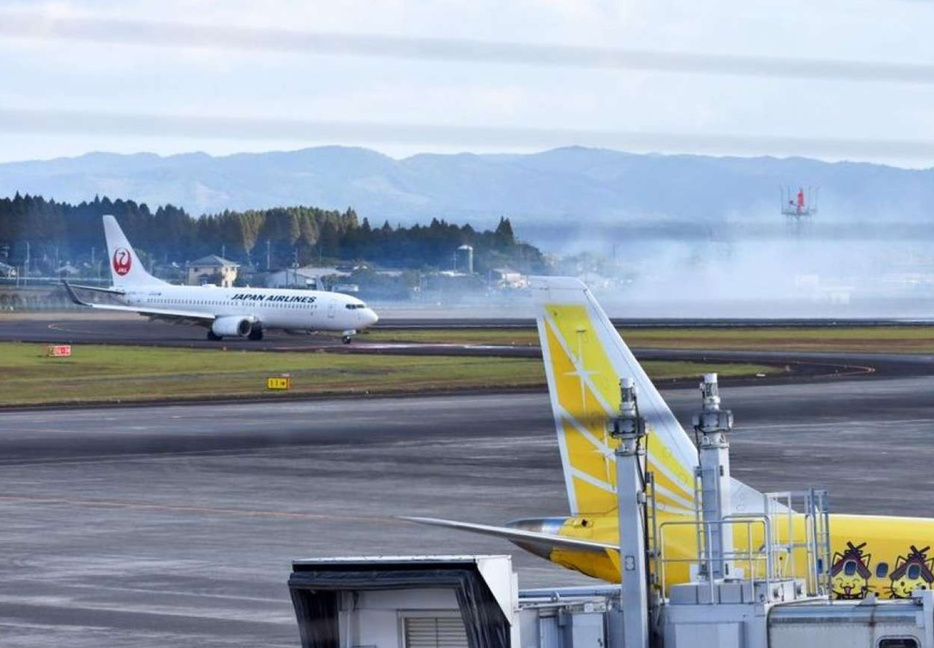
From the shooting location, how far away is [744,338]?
147m

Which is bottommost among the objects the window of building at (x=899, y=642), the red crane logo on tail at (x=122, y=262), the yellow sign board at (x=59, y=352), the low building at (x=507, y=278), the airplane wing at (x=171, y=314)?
the yellow sign board at (x=59, y=352)

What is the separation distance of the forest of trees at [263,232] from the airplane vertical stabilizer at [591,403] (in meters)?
3.69

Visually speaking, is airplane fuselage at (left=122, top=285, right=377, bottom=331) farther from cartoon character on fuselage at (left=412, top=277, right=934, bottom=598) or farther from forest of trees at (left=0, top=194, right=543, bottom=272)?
forest of trees at (left=0, top=194, right=543, bottom=272)

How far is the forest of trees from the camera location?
19.6 metres

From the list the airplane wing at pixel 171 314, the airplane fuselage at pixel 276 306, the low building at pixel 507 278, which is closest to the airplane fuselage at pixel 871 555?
the low building at pixel 507 278

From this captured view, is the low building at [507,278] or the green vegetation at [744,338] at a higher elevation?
the low building at [507,278]

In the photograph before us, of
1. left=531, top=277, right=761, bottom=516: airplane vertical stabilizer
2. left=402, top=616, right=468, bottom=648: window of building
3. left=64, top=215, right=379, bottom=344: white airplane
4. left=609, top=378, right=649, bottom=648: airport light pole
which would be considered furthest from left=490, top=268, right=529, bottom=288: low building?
left=64, top=215, right=379, bottom=344: white airplane

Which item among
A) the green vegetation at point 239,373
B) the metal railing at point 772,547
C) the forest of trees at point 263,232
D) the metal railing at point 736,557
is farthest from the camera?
the green vegetation at point 239,373

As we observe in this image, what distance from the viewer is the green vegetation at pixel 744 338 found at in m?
134

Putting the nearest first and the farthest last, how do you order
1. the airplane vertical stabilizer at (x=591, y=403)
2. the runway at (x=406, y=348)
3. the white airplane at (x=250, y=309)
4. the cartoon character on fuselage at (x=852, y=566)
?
the cartoon character on fuselage at (x=852, y=566) → the airplane vertical stabilizer at (x=591, y=403) → the runway at (x=406, y=348) → the white airplane at (x=250, y=309)

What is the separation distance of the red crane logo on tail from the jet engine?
15.7m

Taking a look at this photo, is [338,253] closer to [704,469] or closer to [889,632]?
[704,469]

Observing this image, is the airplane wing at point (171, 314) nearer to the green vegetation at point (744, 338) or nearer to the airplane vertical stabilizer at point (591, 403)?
the green vegetation at point (744, 338)

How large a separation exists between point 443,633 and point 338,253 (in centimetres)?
1112
